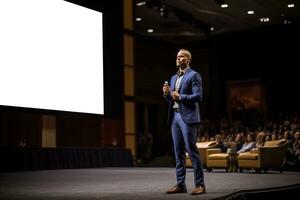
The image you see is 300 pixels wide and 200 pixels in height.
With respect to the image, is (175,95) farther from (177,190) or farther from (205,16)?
(205,16)

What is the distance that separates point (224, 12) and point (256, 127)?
10.9 ft

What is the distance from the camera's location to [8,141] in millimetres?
8102

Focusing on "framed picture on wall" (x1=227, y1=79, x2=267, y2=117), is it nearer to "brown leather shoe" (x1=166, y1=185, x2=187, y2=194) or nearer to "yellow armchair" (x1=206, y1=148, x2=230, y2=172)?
"yellow armchair" (x1=206, y1=148, x2=230, y2=172)

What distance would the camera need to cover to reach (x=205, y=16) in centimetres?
1291

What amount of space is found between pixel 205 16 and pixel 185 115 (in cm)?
993

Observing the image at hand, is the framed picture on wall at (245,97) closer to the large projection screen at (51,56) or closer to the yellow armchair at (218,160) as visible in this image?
the yellow armchair at (218,160)

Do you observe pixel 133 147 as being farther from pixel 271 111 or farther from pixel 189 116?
pixel 189 116

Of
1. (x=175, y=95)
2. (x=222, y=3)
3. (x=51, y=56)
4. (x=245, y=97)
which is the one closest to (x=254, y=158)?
(x=51, y=56)

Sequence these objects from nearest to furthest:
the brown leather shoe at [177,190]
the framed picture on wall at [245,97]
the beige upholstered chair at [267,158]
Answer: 1. the brown leather shoe at [177,190]
2. the beige upholstered chair at [267,158]
3. the framed picture on wall at [245,97]

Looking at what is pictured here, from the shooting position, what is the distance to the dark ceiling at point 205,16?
1170 centimetres

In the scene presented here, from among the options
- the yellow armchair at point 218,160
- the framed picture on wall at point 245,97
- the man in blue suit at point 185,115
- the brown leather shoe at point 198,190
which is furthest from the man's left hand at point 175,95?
the framed picture on wall at point 245,97

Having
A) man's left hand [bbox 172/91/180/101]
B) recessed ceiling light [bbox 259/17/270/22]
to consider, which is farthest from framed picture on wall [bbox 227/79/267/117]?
man's left hand [bbox 172/91/180/101]

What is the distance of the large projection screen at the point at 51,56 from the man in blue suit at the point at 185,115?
366 centimetres

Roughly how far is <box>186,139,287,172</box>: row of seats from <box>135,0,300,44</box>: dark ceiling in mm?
4775
